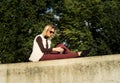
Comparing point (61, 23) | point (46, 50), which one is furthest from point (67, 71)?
point (61, 23)

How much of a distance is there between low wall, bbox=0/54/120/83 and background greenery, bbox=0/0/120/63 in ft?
67.9

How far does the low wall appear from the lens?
6684 mm

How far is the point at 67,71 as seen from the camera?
22.5 ft

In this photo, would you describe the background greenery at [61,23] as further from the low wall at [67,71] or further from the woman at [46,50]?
the low wall at [67,71]

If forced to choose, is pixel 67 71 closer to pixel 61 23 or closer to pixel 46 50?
pixel 46 50

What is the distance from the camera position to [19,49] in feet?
114

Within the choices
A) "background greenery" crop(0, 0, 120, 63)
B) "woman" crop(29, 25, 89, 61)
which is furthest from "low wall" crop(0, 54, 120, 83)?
"background greenery" crop(0, 0, 120, 63)

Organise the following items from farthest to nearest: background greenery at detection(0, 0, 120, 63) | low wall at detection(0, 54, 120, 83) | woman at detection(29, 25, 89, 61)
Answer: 1. background greenery at detection(0, 0, 120, 63)
2. woman at detection(29, 25, 89, 61)
3. low wall at detection(0, 54, 120, 83)

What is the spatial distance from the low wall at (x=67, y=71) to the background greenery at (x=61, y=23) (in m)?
20.7

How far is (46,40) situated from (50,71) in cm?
150

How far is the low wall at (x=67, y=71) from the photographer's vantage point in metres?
6.68

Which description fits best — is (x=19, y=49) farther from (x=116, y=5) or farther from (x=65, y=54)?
(x=65, y=54)

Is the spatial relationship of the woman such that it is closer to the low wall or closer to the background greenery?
the low wall

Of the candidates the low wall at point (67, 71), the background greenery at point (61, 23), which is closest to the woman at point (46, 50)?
the low wall at point (67, 71)
